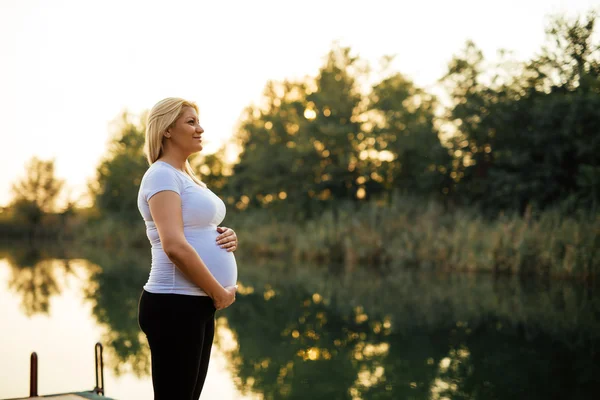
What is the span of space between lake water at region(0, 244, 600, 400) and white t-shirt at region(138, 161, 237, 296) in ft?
13.9

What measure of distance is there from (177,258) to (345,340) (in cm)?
740

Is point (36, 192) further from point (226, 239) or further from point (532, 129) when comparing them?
point (226, 239)

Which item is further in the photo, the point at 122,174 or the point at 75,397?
the point at 122,174

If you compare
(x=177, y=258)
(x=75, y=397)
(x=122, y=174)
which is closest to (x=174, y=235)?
(x=177, y=258)

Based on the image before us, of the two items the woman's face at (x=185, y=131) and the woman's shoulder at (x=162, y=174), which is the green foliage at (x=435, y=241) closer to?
the woman's face at (x=185, y=131)

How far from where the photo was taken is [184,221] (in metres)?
2.72

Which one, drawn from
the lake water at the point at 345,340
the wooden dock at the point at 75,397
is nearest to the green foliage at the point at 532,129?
the lake water at the point at 345,340

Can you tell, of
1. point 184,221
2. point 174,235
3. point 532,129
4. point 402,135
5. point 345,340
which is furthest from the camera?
point 402,135

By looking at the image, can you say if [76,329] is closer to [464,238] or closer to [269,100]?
[464,238]

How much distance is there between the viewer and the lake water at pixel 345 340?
719 cm

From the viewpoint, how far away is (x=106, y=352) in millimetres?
8852

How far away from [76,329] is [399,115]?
78.0 feet

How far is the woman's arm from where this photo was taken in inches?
103

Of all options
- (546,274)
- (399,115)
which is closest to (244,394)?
(546,274)
